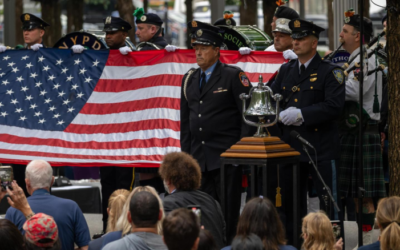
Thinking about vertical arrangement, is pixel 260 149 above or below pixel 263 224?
above

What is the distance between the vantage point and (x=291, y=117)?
713 centimetres

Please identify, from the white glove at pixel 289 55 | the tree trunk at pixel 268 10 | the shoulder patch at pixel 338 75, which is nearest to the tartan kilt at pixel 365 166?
the white glove at pixel 289 55

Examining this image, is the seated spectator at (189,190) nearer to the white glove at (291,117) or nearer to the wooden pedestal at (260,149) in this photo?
the wooden pedestal at (260,149)

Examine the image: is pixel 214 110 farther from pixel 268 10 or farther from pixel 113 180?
pixel 268 10

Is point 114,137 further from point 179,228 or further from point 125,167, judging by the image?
point 179,228

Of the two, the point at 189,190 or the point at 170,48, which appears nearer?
the point at 189,190

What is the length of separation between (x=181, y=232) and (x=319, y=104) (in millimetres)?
3109

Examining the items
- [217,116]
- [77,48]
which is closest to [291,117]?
[217,116]

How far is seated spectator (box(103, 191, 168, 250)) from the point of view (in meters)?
4.79

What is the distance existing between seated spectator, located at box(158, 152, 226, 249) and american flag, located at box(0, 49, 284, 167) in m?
2.78

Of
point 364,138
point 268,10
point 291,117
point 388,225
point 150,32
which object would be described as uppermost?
point 268,10

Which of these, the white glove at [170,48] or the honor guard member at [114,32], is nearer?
the white glove at [170,48]

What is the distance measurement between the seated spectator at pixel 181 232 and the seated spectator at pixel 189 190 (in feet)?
4.49

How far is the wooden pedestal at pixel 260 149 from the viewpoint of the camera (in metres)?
6.42
